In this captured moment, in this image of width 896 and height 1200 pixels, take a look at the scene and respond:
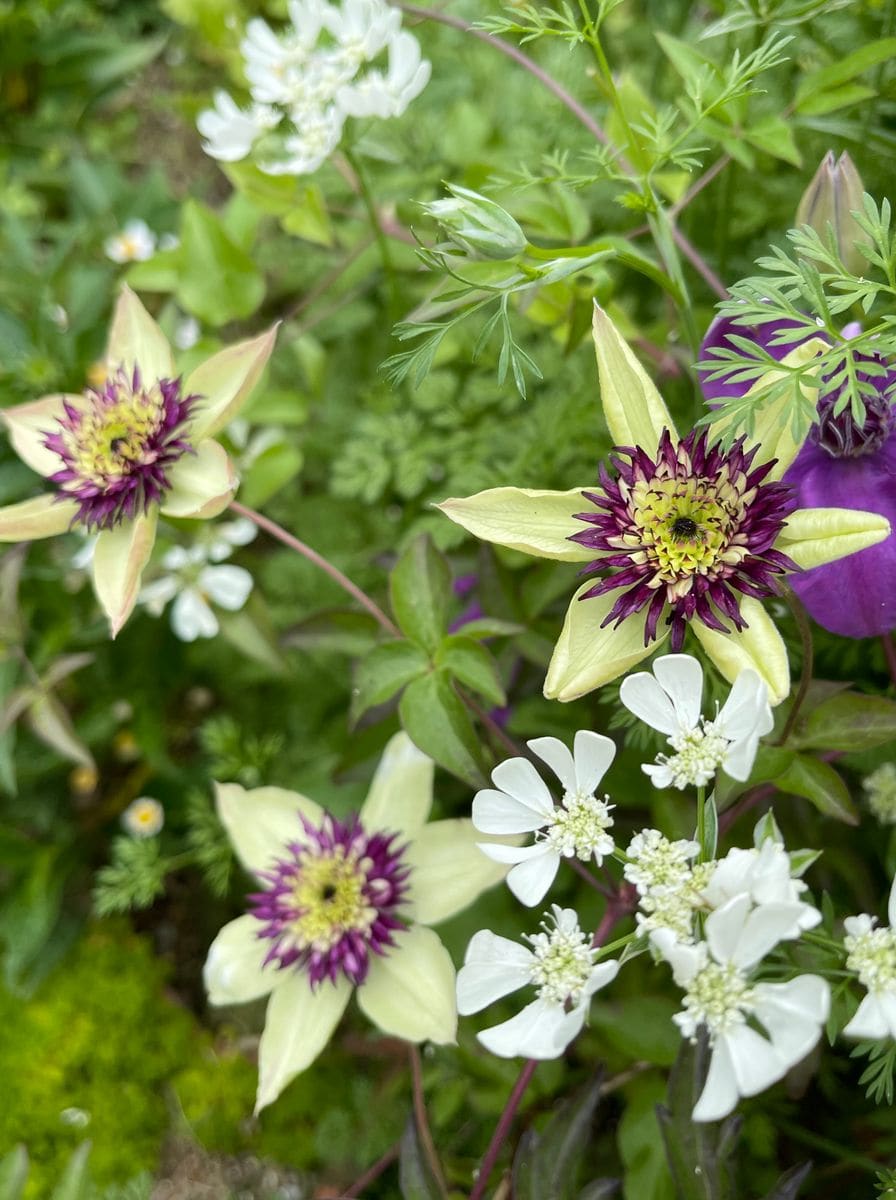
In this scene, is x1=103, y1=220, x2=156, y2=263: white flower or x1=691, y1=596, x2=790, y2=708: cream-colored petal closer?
x1=691, y1=596, x2=790, y2=708: cream-colored petal

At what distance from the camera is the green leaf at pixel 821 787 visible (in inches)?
25.0

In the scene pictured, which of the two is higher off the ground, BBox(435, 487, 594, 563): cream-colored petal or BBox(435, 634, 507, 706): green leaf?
BBox(435, 487, 594, 563): cream-colored petal

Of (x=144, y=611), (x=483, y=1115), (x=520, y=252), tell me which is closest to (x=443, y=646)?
(x=520, y=252)

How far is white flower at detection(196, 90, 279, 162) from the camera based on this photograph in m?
0.89

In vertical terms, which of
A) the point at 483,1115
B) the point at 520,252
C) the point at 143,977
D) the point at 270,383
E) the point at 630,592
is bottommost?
the point at 143,977

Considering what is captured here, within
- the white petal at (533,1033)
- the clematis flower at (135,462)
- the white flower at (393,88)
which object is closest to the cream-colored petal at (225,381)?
the clematis flower at (135,462)

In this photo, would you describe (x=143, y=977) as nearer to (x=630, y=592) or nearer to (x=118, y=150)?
(x=630, y=592)

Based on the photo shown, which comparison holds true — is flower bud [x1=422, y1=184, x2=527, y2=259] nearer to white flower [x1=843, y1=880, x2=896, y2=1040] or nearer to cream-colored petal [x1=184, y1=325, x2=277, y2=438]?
cream-colored petal [x1=184, y1=325, x2=277, y2=438]

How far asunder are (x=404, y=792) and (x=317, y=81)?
618mm

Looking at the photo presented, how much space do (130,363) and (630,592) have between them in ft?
1.52

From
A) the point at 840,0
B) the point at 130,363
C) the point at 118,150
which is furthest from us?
the point at 118,150

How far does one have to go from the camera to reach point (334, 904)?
2.41ft

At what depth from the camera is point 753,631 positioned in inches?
22.3

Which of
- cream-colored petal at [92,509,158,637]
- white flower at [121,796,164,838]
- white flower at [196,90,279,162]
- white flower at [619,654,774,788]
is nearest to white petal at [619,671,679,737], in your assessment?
white flower at [619,654,774,788]
